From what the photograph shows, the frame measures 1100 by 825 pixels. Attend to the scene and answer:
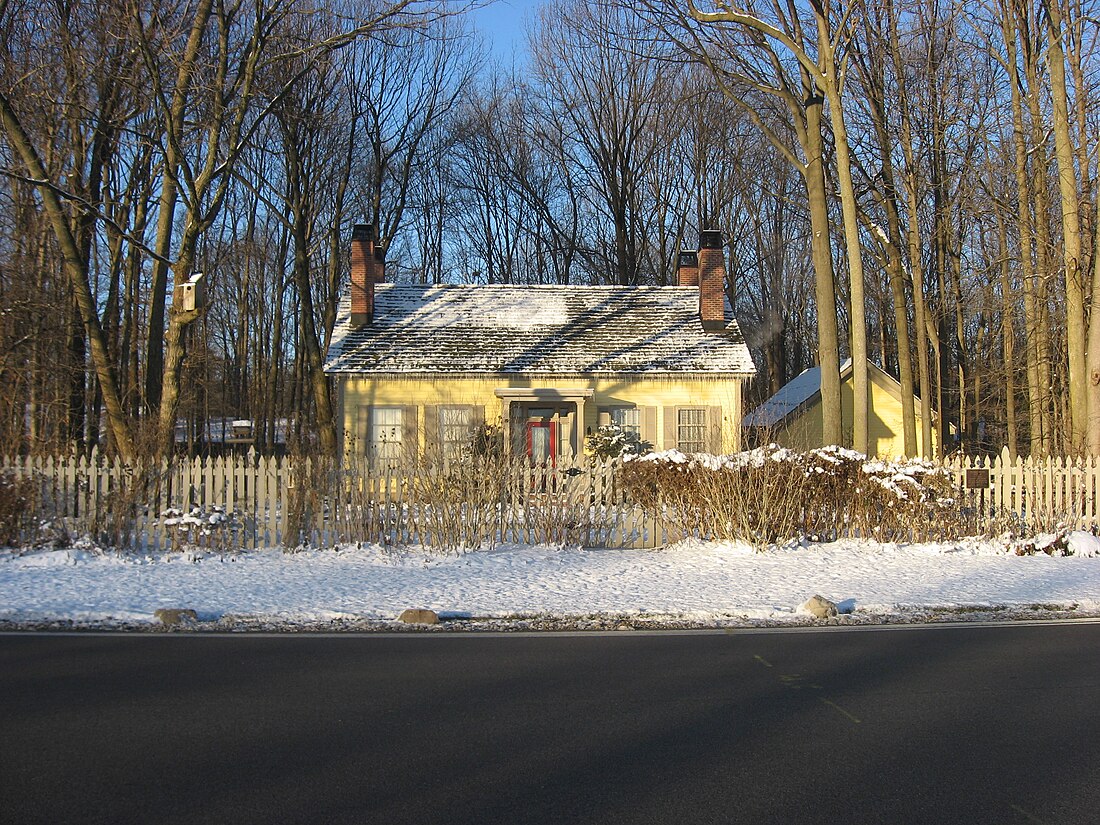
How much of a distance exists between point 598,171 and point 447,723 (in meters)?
36.1

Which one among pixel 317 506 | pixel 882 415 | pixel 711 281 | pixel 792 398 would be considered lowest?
pixel 317 506

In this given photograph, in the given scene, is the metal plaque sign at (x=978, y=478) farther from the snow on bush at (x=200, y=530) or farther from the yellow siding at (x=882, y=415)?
the yellow siding at (x=882, y=415)

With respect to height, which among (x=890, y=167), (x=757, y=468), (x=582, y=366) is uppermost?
(x=890, y=167)

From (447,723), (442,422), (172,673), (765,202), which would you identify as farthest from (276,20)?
(765,202)

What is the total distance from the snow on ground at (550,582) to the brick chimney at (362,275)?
43.9 ft

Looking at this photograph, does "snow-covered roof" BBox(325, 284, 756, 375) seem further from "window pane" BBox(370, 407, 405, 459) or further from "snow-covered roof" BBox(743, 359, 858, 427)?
"snow-covered roof" BBox(743, 359, 858, 427)

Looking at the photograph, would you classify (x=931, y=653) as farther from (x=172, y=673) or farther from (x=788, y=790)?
(x=172, y=673)

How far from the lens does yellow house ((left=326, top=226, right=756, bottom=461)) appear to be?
79.4ft

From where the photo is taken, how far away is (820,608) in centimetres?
995

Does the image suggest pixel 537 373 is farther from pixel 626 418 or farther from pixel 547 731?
pixel 547 731

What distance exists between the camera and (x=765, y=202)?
141ft

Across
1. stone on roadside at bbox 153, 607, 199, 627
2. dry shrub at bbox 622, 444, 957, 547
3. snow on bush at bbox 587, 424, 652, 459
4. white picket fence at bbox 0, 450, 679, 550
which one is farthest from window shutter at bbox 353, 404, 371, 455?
stone on roadside at bbox 153, 607, 199, 627

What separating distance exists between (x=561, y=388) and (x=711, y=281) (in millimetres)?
5367

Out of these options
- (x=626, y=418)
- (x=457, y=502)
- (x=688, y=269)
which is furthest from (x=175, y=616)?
(x=688, y=269)
